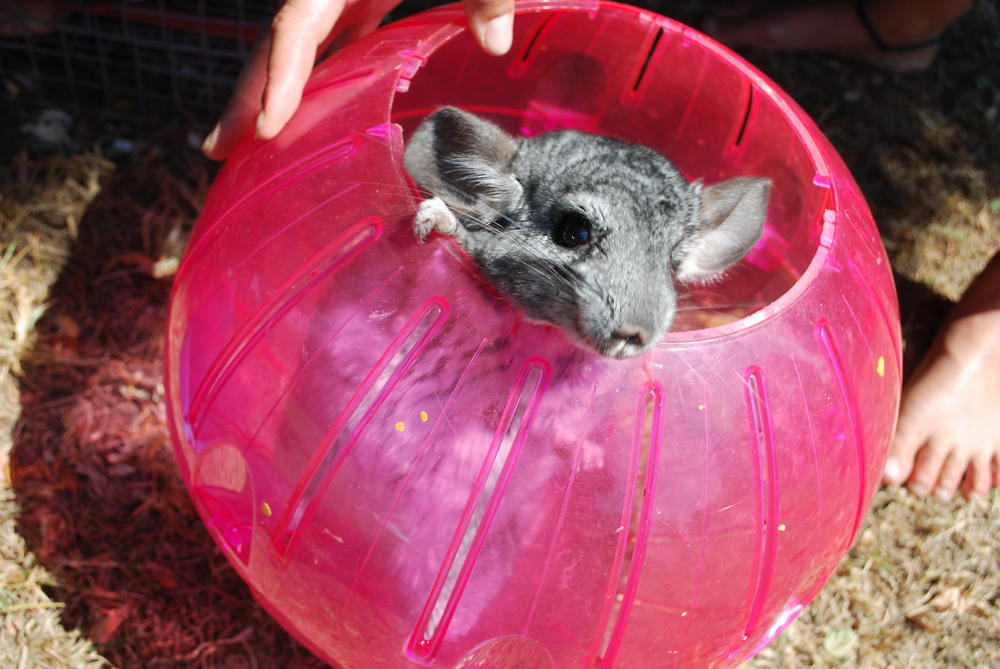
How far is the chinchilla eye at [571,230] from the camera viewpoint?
6.46ft

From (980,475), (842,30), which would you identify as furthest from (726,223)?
(842,30)

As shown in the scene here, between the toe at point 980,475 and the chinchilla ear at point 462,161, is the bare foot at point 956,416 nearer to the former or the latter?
the toe at point 980,475

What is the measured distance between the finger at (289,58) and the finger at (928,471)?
2119mm

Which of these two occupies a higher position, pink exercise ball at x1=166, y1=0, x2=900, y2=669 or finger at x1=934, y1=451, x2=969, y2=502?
pink exercise ball at x1=166, y1=0, x2=900, y2=669

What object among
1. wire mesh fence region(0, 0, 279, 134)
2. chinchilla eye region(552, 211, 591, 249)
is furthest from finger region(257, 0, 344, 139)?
wire mesh fence region(0, 0, 279, 134)

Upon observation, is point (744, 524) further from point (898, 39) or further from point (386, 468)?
point (898, 39)

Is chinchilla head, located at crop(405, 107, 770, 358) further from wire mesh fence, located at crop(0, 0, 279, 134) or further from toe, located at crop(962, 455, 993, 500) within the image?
wire mesh fence, located at crop(0, 0, 279, 134)

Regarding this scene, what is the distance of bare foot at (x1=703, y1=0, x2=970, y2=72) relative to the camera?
3867 millimetres

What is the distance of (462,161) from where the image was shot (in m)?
2.07

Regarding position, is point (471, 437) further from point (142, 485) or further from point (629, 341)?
point (142, 485)

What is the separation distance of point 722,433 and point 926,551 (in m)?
1.40

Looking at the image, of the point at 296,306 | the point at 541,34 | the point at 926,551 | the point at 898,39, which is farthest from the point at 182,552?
the point at 898,39

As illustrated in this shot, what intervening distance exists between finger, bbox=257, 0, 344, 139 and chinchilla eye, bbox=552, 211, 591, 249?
64cm

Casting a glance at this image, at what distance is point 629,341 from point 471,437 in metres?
0.34
